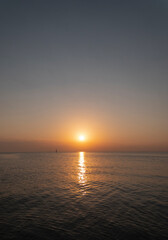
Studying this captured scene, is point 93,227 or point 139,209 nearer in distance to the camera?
point 93,227

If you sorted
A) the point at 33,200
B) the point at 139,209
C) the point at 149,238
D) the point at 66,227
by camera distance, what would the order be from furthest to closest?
the point at 33,200 → the point at 139,209 → the point at 66,227 → the point at 149,238

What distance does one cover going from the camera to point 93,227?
12766 millimetres

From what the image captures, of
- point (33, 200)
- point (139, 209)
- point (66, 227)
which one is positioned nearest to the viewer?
point (66, 227)

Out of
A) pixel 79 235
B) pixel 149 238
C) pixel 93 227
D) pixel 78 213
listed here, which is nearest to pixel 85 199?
pixel 78 213

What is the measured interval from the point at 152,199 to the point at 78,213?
10.3 m

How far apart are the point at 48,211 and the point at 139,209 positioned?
30.7 feet

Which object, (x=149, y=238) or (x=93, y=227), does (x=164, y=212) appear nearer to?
(x=149, y=238)

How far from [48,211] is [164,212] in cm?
1148

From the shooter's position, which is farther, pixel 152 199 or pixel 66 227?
pixel 152 199

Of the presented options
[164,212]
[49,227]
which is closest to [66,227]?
[49,227]

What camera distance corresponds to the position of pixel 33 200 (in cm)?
1977

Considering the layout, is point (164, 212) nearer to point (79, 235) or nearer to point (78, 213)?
point (78, 213)

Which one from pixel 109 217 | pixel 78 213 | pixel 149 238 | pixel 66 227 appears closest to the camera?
pixel 149 238

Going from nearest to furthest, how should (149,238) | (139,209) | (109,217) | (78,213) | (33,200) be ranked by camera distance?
1. (149,238)
2. (109,217)
3. (78,213)
4. (139,209)
5. (33,200)
